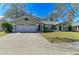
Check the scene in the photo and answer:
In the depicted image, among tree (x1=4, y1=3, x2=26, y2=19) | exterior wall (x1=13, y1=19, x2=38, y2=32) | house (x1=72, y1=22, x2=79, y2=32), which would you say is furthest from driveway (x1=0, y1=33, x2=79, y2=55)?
tree (x1=4, y1=3, x2=26, y2=19)

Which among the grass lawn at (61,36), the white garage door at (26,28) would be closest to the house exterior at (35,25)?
the white garage door at (26,28)

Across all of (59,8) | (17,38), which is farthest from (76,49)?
(17,38)

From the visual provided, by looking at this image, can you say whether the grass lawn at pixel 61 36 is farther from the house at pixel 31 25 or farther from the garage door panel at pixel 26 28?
the garage door panel at pixel 26 28

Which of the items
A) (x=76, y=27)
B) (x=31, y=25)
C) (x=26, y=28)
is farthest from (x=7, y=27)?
(x=76, y=27)

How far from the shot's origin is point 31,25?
823cm

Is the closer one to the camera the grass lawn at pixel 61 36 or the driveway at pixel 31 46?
the driveway at pixel 31 46

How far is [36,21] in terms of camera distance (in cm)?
809

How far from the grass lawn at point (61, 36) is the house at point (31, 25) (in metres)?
0.20

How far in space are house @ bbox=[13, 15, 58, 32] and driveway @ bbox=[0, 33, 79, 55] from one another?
23cm

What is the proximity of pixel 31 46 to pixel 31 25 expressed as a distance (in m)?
0.85

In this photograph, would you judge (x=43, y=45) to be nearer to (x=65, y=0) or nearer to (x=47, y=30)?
(x=47, y=30)

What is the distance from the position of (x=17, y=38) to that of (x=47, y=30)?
1.07 m

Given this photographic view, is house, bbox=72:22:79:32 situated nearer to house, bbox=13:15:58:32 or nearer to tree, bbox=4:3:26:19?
house, bbox=13:15:58:32

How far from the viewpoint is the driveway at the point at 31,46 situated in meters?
7.50
